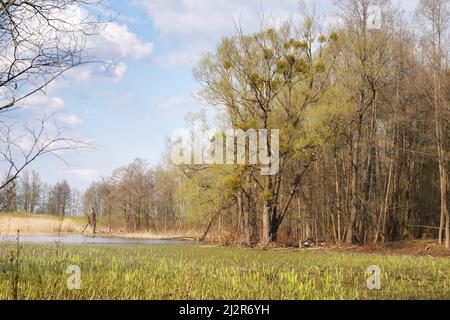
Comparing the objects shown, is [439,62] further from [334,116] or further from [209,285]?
[209,285]

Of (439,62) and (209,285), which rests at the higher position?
(439,62)

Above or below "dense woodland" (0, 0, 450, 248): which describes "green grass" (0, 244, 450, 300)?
below

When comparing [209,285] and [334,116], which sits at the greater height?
[334,116]

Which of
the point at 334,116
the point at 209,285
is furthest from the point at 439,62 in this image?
the point at 209,285

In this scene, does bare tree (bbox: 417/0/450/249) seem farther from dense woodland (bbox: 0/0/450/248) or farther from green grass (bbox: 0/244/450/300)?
green grass (bbox: 0/244/450/300)

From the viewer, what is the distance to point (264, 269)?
35.9 ft

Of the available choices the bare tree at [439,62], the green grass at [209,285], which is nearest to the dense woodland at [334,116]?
the bare tree at [439,62]

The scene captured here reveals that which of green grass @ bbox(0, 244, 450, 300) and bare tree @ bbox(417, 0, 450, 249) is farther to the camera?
bare tree @ bbox(417, 0, 450, 249)

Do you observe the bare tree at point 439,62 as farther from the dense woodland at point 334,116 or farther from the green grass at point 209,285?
the green grass at point 209,285

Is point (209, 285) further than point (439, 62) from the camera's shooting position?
No

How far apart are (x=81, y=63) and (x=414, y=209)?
30.1 m

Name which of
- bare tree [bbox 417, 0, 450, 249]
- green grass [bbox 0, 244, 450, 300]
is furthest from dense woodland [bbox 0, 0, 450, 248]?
green grass [bbox 0, 244, 450, 300]

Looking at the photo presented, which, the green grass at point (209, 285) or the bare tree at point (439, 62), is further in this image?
→ the bare tree at point (439, 62)
